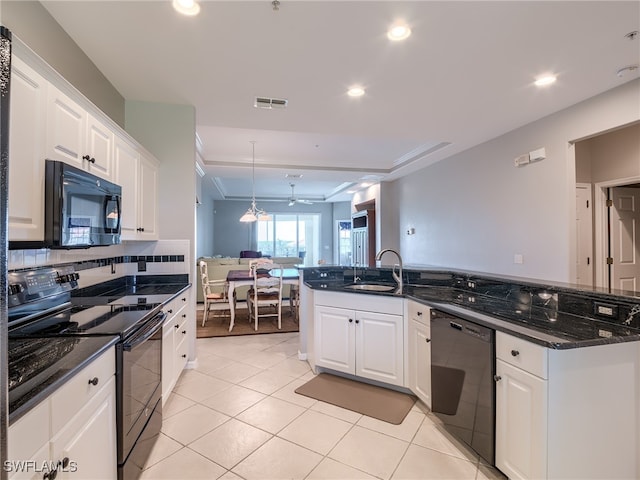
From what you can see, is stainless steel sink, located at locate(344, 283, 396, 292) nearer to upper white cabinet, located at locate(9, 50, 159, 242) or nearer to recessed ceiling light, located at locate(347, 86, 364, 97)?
recessed ceiling light, located at locate(347, 86, 364, 97)

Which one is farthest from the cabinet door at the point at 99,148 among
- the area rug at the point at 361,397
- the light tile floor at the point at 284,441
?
the area rug at the point at 361,397

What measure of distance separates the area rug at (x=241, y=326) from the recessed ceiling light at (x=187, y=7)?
3762 mm

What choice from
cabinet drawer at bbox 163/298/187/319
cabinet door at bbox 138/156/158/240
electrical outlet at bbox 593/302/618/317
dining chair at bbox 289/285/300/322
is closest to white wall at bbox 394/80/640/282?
electrical outlet at bbox 593/302/618/317

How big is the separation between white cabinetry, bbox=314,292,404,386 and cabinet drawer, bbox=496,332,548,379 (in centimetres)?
100

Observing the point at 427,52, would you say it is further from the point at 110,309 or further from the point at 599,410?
the point at 110,309

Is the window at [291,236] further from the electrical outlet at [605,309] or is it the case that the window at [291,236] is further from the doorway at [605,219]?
the electrical outlet at [605,309]

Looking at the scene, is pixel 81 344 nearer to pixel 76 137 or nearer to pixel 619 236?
pixel 76 137

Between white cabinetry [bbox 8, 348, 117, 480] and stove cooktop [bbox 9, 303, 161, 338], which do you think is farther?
stove cooktop [bbox 9, 303, 161, 338]

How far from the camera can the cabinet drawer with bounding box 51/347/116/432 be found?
1.03 meters

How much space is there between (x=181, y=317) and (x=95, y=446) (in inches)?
62.1

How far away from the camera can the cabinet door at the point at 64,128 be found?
59.1 inches

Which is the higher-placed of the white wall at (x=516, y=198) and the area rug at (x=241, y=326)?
the white wall at (x=516, y=198)

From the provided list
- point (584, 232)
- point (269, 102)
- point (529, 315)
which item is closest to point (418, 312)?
point (529, 315)

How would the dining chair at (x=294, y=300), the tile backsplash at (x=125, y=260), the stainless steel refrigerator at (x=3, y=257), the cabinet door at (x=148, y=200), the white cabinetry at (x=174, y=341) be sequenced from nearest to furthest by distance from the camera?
the stainless steel refrigerator at (x=3, y=257) → the tile backsplash at (x=125, y=260) → the white cabinetry at (x=174, y=341) → the cabinet door at (x=148, y=200) → the dining chair at (x=294, y=300)
